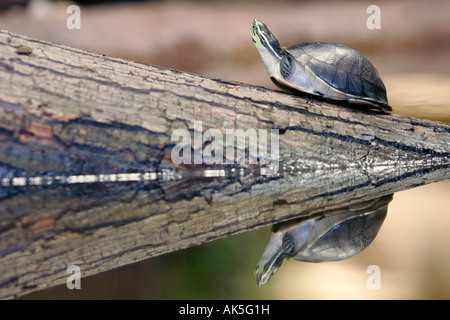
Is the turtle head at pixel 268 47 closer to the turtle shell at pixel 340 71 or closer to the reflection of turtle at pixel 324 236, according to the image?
the turtle shell at pixel 340 71

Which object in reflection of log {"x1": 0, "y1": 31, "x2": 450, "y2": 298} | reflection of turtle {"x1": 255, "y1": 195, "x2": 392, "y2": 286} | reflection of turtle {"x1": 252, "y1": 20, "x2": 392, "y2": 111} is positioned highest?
reflection of turtle {"x1": 252, "y1": 20, "x2": 392, "y2": 111}

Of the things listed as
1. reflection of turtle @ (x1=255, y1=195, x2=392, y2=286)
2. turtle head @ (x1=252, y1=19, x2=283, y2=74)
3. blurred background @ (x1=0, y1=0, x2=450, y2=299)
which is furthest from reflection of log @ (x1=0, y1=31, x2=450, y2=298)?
blurred background @ (x1=0, y1=0, x2=450, y2=299)

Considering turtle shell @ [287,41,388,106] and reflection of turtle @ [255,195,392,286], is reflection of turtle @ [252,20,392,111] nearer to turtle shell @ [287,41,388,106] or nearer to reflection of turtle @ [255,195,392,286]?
turtle shell @ [287,41,388,106]

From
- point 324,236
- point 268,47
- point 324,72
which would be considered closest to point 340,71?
point 324,72

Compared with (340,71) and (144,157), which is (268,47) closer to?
(340,71)

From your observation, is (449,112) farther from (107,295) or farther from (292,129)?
(107,295)

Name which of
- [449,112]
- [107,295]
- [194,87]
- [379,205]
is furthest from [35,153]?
[449,112]
